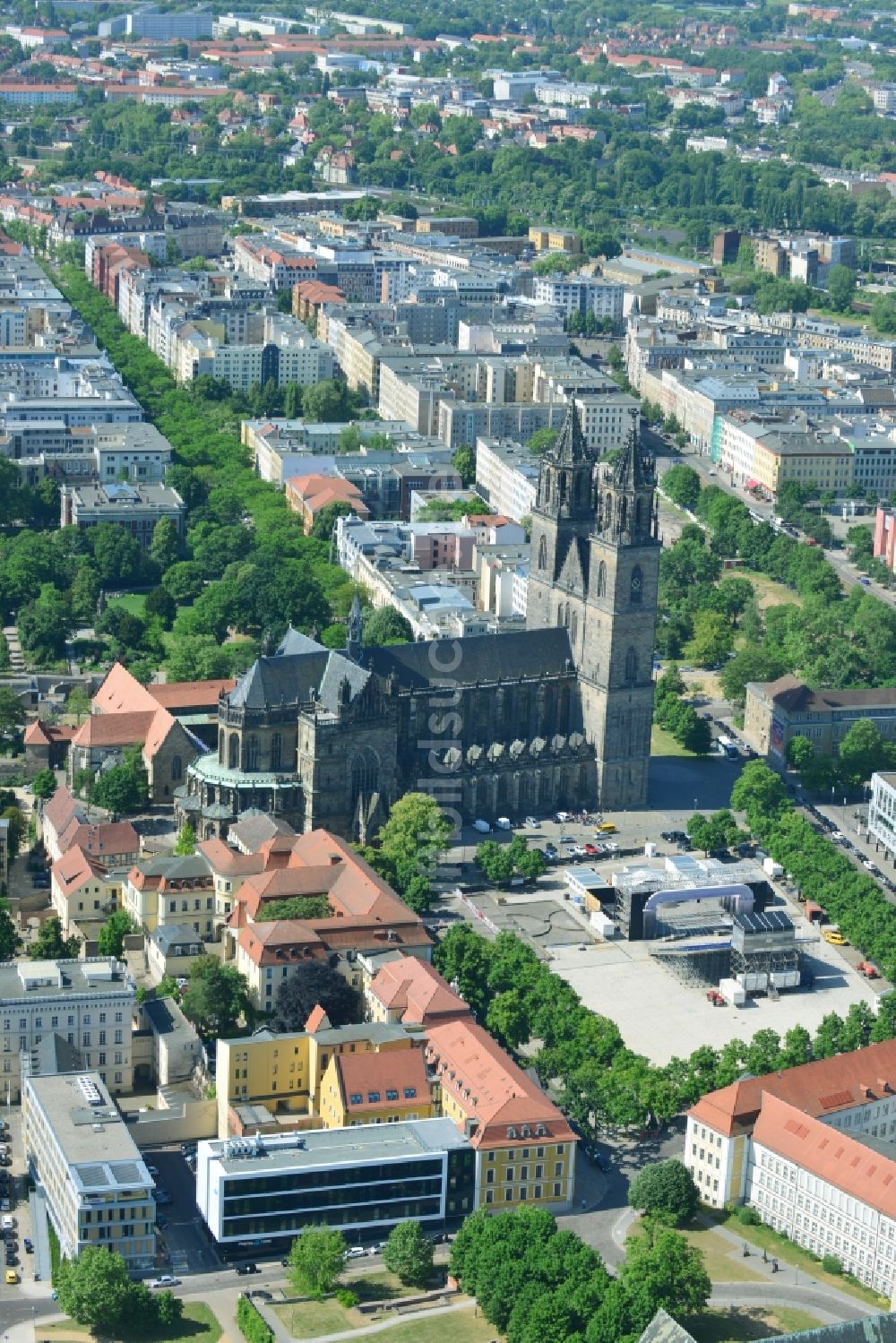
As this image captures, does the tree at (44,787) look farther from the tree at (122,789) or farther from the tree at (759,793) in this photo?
the tree at (759,793)

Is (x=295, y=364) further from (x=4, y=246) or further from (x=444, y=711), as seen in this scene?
(x=444, y=711)

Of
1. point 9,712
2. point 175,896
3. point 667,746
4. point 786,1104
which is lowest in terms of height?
point 667,746

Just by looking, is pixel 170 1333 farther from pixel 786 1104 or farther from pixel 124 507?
pixel 124 507

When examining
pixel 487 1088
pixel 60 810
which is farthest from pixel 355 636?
pixel 487 1088

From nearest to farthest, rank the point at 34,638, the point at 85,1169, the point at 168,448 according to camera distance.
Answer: the point at 85,1169
the point at 34,638
the point at 168,448

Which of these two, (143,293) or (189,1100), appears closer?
(189,1100)

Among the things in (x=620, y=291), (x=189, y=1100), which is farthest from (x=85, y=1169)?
(x=620, y=291)
